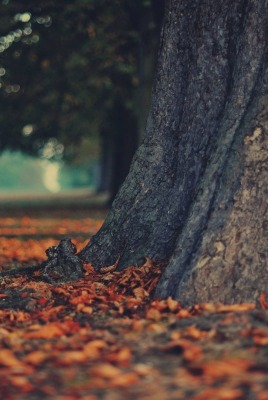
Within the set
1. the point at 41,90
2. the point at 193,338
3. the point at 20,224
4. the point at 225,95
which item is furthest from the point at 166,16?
the point at 41,90

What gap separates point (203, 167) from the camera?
6.19 m

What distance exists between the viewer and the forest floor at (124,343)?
11.8 ft

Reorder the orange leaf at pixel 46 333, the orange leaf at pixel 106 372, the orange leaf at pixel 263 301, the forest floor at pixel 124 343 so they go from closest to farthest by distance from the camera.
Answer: the forest floor at pixel 124 343 → the orange leaf at pixel 106 372 → the orange leaf at pixel 46 333 → the orange leaf at pixel 263 301

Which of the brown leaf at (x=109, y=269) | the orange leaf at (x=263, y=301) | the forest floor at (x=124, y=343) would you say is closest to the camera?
the forest floor at (x=124, y=343)

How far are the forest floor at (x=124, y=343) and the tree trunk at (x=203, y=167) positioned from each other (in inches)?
10.5

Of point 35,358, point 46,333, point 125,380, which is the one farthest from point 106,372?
point 46,333

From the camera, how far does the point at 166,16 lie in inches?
264

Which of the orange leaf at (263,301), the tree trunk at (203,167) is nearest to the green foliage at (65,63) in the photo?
the tree trunk at (203,167)

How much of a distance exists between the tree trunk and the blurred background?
8557 mm

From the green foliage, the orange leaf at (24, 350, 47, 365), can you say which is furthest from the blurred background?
the orange leaf at (24, 350, 47, 365)

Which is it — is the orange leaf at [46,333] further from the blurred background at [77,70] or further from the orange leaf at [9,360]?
the blurred background at [77,70]

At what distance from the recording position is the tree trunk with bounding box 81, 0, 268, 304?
5293 millimetres

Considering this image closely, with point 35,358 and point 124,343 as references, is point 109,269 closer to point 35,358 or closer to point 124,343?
point 124,343

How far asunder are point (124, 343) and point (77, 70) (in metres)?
18.1
